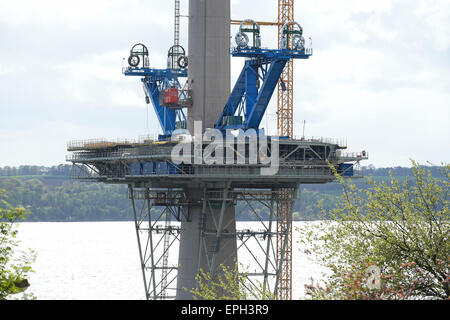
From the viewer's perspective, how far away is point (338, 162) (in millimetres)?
84938

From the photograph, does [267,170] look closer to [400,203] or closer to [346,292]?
[400,203]

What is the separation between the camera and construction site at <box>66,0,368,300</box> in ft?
265

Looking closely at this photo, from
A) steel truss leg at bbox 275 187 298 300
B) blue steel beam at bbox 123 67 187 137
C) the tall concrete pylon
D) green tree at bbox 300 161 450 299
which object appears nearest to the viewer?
green tree at bbox 300 161 450 299

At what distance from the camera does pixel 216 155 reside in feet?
Answer: 264

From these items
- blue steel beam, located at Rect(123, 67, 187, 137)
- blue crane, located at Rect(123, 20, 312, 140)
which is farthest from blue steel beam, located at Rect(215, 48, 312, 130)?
blue steel beam, located at Rect(123, 67, 187, 137)

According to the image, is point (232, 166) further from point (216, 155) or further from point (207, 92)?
point (207, 92)

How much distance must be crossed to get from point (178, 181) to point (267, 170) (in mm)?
9974

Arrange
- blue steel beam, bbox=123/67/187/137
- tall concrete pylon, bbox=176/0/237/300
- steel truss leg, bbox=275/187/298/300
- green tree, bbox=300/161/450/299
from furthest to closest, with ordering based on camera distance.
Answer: blue steel beam, bbox=123/67/187/137 < tall concrete pylon, bbox=176/0/237/300 < steel truss leg, bbox=275/187/298/300 < green tree, bbox=300/161/450/299

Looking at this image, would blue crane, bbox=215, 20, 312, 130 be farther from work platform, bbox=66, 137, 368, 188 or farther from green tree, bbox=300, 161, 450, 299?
green tree, bbox=300, 161, 450, 299

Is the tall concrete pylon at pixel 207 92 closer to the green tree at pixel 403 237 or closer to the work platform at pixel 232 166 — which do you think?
the work platform at pixel 232 166

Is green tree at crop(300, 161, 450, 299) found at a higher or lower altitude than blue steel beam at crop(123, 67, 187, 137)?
lower

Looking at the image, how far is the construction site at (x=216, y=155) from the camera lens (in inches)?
3184

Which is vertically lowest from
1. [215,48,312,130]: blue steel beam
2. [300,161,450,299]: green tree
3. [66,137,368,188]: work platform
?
[300,161,450,299]: green tree

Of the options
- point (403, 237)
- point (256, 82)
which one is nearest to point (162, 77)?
point (256, 82)
